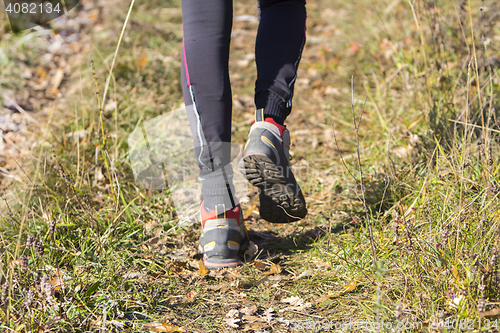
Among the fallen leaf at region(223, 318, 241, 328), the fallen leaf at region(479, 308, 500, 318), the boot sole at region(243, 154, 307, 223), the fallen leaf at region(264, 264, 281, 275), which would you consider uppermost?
the boot sole at region(243, 154, 307, 223)

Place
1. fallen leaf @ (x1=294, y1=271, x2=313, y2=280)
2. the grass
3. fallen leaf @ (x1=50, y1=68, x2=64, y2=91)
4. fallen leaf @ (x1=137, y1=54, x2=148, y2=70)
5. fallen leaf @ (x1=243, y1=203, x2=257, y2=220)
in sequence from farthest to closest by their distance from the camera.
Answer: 1. fallen leaf @ (x1=50, y1=68, x2=64, y2=91)
2. fallen leaf @ (x1=137, y1=54, x2=148, y2=70)
3. fallen leaf @ (x1=243, y1=203, x2=257, y2=220)
4. fallen leaf @ (x1=294, y1=271, x2=313, y2=280)
5. the grass

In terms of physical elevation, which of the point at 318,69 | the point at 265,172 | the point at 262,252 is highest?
the point at 318,69

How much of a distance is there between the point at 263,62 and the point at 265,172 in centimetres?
52

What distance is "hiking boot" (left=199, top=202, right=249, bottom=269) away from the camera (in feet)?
5.86

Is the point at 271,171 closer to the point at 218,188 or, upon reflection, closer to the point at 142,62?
the point at 218,188

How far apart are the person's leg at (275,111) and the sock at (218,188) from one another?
0.09 meters

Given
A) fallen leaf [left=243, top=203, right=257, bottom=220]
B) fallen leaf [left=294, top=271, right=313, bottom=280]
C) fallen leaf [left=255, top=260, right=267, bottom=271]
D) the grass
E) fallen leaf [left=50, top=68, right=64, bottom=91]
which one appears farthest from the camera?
fallen leaf [left=50, top=68, right=64, bottom=91]

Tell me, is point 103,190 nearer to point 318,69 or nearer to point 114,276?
point 114,276

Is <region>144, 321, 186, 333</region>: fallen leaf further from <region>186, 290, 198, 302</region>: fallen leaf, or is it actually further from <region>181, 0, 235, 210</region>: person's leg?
<region>181, 0, 235, 210</region>: person's leg

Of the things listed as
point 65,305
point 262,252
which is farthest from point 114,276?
point 262,252

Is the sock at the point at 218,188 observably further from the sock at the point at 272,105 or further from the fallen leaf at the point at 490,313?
the fallen leaf at the point at 490,313

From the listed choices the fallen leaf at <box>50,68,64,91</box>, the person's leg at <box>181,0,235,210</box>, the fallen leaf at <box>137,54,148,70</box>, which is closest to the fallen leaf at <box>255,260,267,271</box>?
the person's leg at <box>181,0,235,210</box>

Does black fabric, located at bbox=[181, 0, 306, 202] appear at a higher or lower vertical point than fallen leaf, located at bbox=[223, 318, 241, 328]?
higher

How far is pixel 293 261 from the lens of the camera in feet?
6.08
